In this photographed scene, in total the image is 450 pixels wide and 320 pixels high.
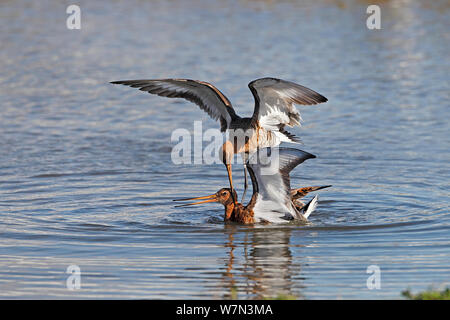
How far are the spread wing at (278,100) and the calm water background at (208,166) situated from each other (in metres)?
1.15

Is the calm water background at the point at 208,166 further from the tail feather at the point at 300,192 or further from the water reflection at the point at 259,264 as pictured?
the tail feather at the point at 300,192

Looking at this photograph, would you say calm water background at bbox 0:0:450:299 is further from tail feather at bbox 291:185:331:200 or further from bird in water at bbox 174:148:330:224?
tail feather at bbox 291:185:331:200

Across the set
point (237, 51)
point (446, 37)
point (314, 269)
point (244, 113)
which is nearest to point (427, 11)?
point (446, 37)

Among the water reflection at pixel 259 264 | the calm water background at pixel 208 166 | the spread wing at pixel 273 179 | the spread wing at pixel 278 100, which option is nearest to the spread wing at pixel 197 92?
the spread wing at pixel 278 100

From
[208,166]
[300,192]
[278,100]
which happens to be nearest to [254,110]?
[278,100]

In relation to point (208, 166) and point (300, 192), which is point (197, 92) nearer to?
point (300, 192)

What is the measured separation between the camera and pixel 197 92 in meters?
10.2

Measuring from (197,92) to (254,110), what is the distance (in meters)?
0.92

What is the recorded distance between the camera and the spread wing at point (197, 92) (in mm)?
9867

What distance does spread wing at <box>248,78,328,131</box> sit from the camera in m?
9.03

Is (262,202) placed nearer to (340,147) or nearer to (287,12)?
(340,147)

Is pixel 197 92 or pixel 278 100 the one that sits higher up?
pixel 197 92

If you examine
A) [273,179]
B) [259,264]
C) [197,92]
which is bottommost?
[259,264]

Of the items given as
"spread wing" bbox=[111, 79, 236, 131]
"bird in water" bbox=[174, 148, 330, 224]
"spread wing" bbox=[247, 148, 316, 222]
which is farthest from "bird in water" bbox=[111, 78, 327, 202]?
"spread wing" bbox=[247, 148, 316, 222]
